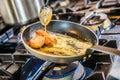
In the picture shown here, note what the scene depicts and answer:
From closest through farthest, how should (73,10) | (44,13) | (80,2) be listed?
(44,13), (73,10), (80,2)

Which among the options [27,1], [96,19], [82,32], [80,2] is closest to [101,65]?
[82,32]

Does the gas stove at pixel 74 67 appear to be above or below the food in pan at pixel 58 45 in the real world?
below

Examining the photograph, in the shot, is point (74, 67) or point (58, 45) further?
point (58, 45)

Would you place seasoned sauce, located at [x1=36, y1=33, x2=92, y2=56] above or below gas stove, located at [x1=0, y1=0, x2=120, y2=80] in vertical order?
above

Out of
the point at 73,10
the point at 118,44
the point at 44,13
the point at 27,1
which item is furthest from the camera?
the point at 73,10

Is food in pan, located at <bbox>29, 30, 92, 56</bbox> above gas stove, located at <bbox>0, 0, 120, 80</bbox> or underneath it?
above

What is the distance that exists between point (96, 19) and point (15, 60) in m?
0.42

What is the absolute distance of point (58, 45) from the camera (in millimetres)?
791

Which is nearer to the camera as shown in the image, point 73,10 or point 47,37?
point 47,37

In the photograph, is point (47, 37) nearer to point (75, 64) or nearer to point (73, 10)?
point (75, 64)

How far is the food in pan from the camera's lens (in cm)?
73

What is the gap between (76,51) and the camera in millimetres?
737

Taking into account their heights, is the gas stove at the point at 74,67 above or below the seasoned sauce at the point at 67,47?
below

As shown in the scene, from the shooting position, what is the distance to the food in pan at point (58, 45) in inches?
28.9
